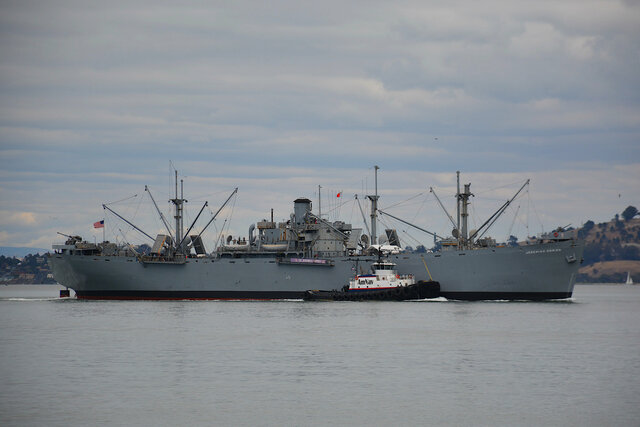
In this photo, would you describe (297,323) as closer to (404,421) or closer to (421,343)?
(421,343)

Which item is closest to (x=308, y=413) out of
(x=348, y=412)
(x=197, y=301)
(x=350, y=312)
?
(x=348, y=412)

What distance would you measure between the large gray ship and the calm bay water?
16.2 m

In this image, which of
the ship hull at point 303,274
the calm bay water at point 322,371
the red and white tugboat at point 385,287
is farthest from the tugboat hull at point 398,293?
the calm bay water at point 322,371

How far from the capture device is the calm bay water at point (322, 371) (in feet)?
99.8

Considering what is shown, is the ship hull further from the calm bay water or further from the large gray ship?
the calm bay water

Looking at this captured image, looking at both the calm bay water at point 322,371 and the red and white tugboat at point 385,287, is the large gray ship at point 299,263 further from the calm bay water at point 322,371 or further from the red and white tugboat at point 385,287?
the calm bay water at point 322,371

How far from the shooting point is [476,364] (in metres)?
42.8

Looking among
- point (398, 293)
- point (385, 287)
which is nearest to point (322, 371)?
point (398, 293)

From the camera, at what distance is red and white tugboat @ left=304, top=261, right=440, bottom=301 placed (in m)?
89.3

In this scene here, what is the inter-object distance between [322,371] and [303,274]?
5595 centimetres

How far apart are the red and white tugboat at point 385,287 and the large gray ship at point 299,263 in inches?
87.2

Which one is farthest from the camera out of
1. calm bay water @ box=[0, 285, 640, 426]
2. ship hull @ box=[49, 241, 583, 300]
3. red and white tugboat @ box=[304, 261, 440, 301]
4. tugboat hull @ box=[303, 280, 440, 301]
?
red and white tugboat @ box=[304, 261, 440, 301]

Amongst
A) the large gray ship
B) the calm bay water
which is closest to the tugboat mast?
the large gray ship

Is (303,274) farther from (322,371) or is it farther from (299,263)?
(322,371)
